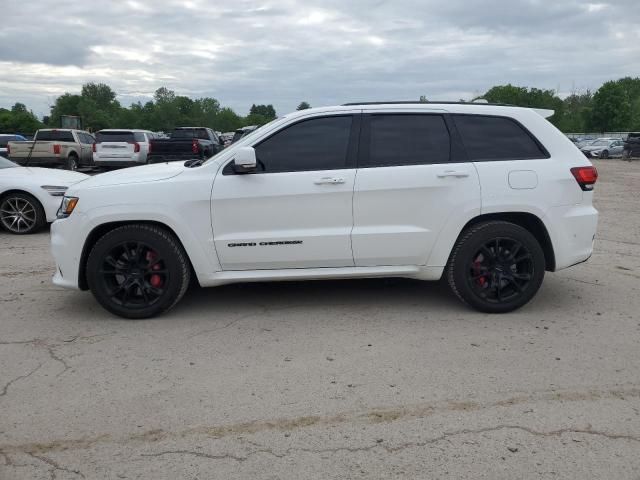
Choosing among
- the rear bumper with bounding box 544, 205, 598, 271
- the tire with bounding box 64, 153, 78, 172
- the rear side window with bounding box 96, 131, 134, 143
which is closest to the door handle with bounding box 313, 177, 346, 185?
the rear bumper with bounding box 544, 205, 598, 271

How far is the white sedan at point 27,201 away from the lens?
9.12 m

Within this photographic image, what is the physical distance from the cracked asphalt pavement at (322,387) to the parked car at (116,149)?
51.5 feet

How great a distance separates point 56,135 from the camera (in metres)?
21.8

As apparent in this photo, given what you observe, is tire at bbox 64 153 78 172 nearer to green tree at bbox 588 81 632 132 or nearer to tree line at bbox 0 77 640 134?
tree line at bbox 0 77 640 134

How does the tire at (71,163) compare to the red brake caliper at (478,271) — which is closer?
the red brake caliper at (478,271)

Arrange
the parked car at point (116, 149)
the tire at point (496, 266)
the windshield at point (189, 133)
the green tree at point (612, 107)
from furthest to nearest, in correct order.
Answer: the green tree at point (612, 107), the windshield at point (189, 133), the parked car at point (116, 149), the tire at point (496, 266)

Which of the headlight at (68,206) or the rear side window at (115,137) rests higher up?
the rear side window at (115,137)

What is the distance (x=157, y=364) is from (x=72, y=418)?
2.64 ft

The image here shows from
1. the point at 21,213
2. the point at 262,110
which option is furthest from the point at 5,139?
the point at 262,110

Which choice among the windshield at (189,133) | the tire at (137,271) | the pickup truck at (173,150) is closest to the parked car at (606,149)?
the windshield at (189,133)

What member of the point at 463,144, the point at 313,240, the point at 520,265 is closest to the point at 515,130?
the point at 463,144

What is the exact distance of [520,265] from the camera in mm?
5070

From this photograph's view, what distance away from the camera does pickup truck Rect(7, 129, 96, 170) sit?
781 inches

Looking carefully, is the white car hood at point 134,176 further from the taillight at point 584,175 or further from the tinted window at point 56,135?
the tinted window at point 56,135
